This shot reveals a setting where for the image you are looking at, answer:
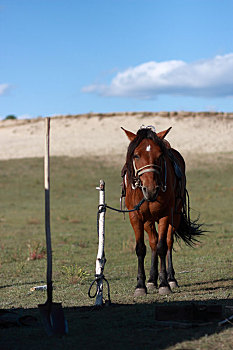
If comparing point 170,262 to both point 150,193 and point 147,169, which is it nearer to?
point 150,193

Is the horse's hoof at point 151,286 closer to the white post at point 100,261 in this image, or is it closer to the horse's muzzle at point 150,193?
the white post at point 100,261

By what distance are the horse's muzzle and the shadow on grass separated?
1.60 m

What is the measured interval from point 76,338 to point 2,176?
36.2 meters

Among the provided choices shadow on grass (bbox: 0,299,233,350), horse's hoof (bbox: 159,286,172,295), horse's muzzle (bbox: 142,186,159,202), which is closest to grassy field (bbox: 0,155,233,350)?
shadow on grass (bbox: 0,299,233,350)

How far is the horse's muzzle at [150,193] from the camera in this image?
27.7 ft

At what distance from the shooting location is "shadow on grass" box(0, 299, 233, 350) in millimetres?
6004

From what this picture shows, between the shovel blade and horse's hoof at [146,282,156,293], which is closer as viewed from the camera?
the shovel blade

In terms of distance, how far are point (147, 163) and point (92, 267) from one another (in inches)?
240

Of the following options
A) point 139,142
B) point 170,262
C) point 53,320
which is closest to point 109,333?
point 53,320

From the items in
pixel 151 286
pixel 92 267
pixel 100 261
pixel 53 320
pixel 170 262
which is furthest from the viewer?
pixel 92 267

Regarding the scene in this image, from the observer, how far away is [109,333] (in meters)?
6.47

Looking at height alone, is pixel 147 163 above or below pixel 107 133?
below

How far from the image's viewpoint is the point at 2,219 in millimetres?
26766

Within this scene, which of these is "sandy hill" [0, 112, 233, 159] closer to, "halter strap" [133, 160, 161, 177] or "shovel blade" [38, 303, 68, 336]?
"halter strap" [133, 160, 161, 177]
